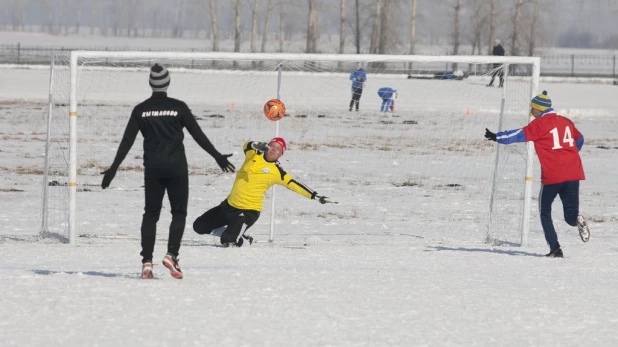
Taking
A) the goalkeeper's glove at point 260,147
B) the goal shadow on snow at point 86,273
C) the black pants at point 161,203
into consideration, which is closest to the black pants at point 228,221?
the goalkeeper's glove at point 260,147

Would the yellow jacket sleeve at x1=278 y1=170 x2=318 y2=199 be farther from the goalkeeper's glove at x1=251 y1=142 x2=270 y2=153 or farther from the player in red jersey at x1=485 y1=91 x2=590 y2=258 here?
the player in red jersey at x1=485 y1=91 x2=590 y2=258

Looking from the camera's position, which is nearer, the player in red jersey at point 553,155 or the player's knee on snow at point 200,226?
the player in red jersey at point 553,155

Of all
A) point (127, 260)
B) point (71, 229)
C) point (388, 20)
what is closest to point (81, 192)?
point (71, 229)

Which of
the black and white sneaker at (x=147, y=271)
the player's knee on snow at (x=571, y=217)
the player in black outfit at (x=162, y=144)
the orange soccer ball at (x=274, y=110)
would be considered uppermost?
the orange soccer ball at (x=274, y=110)

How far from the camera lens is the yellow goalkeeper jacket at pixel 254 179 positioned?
35.3 feet

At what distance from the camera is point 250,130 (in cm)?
2386

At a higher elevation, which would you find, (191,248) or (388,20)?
(388,20)

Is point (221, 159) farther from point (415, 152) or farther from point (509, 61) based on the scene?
point (415, 152)

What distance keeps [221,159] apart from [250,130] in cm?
1612

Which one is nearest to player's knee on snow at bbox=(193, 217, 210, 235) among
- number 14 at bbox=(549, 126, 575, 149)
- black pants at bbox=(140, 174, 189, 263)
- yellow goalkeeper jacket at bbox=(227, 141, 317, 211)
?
yellow goalkeeper jacket at bbox=(227, 141, 317, 211)

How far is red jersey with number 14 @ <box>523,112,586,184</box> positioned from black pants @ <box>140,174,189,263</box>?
12.7ft

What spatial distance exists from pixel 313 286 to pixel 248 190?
320 cm

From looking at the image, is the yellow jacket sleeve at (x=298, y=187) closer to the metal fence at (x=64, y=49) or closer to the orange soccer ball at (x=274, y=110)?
the orange soccer ball at (x=274, y=110)

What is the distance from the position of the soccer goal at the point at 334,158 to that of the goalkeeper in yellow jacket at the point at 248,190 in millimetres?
883
